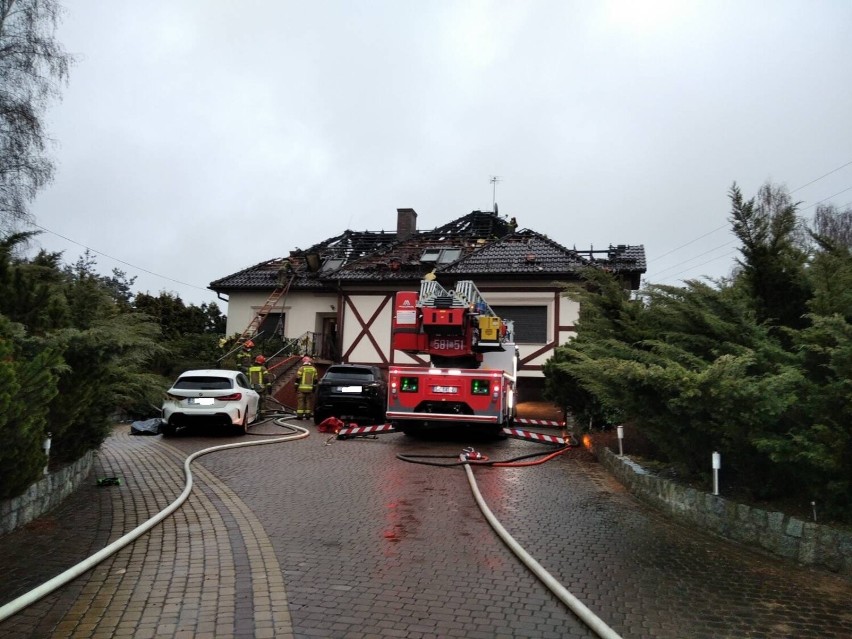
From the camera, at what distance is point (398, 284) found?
89.4 ft

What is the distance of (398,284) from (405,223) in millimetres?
6182

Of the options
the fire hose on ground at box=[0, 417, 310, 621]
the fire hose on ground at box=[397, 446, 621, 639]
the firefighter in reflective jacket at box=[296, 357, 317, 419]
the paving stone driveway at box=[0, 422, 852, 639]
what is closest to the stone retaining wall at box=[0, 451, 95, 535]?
the paving stone driveway at box=[0, 422, 852, 639]

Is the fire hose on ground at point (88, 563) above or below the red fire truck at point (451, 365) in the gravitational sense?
below

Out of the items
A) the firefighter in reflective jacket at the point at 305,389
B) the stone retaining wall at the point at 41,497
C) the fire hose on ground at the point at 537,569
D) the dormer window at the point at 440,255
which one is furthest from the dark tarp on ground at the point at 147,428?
the dormer window at the point at 440,255

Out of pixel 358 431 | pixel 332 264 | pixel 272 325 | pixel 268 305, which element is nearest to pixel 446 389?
pixel 358 431

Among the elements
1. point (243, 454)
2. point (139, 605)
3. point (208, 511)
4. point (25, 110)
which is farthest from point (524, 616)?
point (25, 110)

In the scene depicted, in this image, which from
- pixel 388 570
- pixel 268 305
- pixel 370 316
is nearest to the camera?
pixel 388 570

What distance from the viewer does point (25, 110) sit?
54.5 feet

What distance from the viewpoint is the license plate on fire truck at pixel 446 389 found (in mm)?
13961

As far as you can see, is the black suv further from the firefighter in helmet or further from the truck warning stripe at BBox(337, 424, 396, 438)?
the firefighter in helmet

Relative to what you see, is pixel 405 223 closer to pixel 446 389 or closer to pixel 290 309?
pixel 290 309

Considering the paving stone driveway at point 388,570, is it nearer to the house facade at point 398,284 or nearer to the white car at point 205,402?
the white car at point 205,402

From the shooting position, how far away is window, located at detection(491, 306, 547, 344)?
25125 mm

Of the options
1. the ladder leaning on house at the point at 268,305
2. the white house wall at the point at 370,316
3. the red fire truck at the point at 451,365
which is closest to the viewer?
the red fire truck at the point at 451,365
